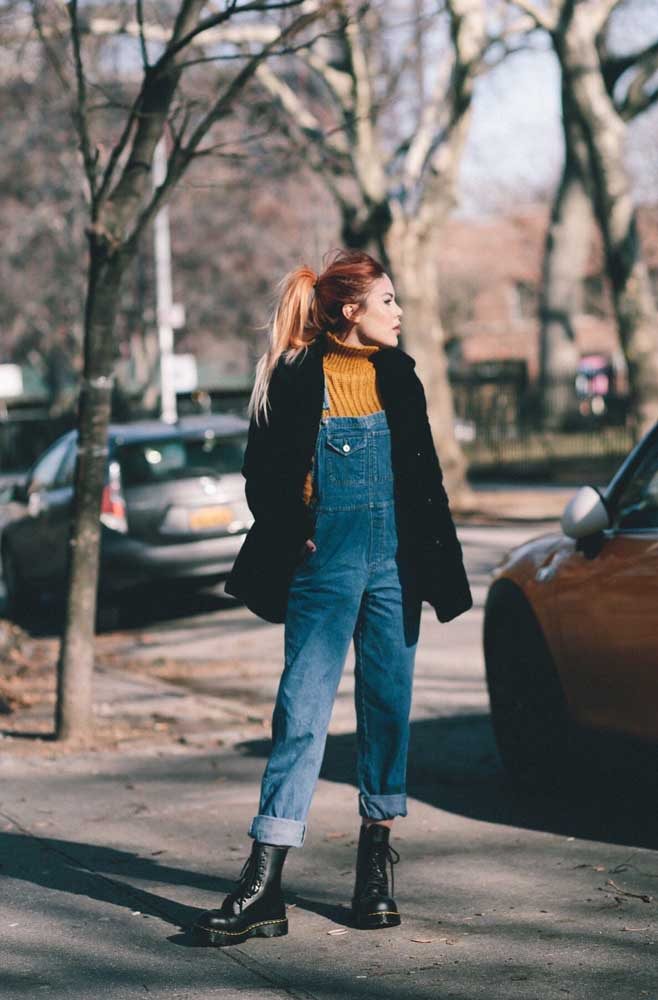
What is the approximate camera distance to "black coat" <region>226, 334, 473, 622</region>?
457cm

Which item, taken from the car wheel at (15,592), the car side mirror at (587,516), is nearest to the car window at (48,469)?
the car wheel at (15,592)

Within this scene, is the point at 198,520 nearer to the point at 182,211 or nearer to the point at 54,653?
the point at 54,653

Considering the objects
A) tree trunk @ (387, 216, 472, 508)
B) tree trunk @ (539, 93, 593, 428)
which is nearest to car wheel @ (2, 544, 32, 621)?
tree trunk @ (387, 216, 472, 508)

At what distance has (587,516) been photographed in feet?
19.4

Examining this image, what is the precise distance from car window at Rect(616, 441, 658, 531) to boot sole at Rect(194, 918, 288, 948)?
81.0 inches

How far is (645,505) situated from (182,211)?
43732 mm

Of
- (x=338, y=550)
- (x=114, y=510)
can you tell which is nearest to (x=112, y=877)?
(x=338, y=550)

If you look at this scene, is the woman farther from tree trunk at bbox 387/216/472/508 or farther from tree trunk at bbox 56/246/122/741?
tree trunk at bbox 387/216/472/508

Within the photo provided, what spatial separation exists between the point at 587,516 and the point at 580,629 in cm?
40

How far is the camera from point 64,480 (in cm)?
1354

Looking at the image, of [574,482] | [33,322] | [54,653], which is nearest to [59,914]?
[54,653]

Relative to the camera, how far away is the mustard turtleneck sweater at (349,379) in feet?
15.3

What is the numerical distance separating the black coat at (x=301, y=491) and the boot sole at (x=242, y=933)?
32.6 inches

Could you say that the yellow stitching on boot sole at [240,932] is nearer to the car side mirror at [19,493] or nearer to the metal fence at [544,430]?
the car side mirror at [19,493]
